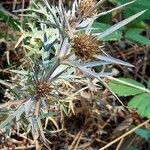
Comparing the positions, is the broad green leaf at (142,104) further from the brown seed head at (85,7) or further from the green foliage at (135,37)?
the brown seed head at (85,7)

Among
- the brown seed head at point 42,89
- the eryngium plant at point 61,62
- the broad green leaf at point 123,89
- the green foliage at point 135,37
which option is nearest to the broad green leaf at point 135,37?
the green foliage at point 135,37

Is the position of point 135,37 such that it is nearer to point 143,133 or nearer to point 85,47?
point 143,133

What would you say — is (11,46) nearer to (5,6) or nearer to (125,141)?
(5,6)

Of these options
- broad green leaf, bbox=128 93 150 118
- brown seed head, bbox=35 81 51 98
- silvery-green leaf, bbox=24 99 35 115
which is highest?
brown seed head, bbox=35 81 51 98

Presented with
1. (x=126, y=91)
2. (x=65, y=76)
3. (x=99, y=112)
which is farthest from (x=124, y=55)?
(x=65, y=76)

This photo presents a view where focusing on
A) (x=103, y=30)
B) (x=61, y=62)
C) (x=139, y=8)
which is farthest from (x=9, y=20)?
(x=61, y=62)

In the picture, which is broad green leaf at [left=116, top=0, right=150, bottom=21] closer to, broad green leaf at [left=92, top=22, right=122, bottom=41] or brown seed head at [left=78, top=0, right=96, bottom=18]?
broad green leaf at [left=92, top=22, right=122, bottom=41]

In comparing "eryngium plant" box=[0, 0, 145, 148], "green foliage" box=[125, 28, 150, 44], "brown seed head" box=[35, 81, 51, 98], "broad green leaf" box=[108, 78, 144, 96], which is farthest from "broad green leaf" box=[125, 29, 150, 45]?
"brown seed head" box=[35, 81, 51, 98]
